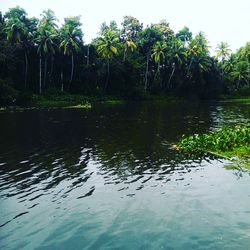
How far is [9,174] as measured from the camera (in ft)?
61.5

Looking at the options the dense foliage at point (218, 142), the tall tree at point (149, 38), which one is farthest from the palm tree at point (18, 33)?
the dense foliage at point (218, 142)

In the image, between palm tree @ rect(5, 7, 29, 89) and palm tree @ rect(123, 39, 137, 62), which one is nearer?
palm tree @ rect(5, 7, 29, 89)

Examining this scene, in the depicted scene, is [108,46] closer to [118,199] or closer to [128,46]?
[128,46]

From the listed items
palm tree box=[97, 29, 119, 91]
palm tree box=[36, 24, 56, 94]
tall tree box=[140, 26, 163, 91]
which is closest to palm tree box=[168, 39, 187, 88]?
tall tree box=[140, 26, 163, 91]

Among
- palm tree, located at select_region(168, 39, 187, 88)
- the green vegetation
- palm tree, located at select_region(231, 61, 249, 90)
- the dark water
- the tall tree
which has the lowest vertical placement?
the dark water

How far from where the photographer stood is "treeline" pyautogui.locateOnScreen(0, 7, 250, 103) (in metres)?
77.2

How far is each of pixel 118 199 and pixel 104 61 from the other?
76.0m

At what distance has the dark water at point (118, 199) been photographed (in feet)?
37.2

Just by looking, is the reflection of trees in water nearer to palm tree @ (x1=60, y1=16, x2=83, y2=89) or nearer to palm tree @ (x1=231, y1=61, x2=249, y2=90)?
palm tree @ (x1=60, y1=16, x2=83, y2=89)

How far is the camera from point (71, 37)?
8256cm

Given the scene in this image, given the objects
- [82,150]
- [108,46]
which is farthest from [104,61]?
[82,150]

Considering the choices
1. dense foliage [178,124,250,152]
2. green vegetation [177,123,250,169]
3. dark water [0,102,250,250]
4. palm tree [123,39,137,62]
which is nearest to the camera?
dark water [0,102,250,250]

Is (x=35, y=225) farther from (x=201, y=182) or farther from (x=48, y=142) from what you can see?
(x=48, y=142)

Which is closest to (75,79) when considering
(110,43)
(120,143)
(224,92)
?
(110,43)
